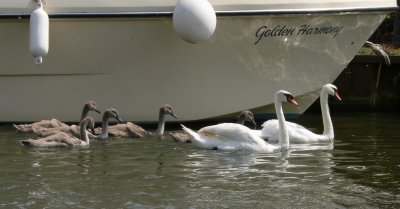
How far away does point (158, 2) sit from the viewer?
Result: 14.0 m

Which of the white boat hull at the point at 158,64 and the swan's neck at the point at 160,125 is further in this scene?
the white boat hull at the point at 158,64

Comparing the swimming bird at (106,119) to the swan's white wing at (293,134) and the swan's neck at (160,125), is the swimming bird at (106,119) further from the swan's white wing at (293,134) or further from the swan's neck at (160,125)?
the swan's white wing at (293,134)

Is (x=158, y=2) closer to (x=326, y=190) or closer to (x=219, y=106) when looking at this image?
(x=219, y=106)

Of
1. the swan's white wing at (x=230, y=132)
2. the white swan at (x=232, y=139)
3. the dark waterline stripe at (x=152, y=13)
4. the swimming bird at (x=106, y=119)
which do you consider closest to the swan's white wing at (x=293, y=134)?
the white swan at (x=232, y=139)

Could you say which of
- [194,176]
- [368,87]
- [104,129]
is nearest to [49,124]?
[104,129]

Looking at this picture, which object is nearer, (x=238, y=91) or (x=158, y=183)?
(x=158, y=183)

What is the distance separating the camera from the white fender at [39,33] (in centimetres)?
1343

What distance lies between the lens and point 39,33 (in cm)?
1345

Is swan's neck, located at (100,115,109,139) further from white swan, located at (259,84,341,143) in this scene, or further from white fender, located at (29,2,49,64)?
white swan, located at (259,84,341,143)

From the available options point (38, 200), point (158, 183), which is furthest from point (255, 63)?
point (38, 200)

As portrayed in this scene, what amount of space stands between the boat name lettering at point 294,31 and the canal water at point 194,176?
1.84 metres

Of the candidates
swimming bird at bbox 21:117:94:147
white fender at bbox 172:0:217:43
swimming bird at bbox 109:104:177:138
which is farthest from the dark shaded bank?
swimming bird at bbox 21:117:94:147

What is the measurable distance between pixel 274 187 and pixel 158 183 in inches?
45.6

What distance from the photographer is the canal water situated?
9.05 m
